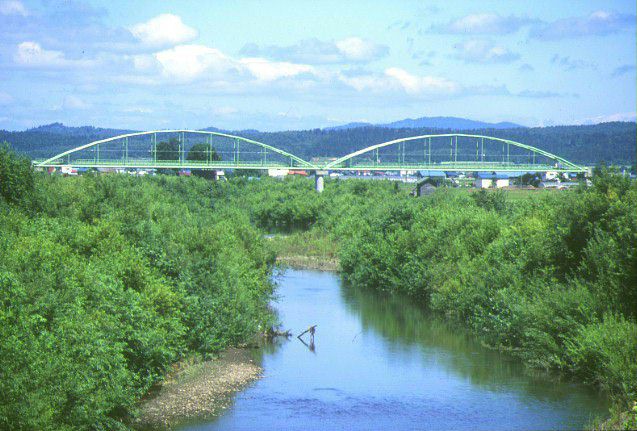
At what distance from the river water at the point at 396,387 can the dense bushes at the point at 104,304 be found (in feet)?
7.12

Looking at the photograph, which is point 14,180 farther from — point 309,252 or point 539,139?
point 539,139

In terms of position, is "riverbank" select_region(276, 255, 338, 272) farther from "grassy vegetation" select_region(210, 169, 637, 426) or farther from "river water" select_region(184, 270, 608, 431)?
"river water" select_region(184, 270, 608, 431)

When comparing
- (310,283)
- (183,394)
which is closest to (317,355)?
(183,394)

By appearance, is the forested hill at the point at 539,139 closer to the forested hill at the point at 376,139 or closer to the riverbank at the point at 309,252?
the forested hill at the point at 376,139

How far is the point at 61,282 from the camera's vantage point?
2106 cm

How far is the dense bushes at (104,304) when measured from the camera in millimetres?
17516

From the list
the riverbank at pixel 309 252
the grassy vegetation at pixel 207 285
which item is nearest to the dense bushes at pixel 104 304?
the grassy vegetation at pixel 207 285

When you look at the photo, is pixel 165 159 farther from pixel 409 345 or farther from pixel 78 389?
pixel 78 389

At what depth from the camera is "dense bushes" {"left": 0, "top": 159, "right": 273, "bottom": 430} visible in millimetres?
17516

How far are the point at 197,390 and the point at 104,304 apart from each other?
3864 millimetres

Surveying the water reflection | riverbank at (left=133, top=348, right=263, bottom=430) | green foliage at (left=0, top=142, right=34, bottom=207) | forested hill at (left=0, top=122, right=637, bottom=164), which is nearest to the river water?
the water reflection

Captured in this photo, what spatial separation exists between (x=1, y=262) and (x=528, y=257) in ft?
56.7

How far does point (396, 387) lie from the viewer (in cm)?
2520

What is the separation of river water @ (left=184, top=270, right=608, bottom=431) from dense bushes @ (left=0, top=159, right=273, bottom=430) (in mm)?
2169
